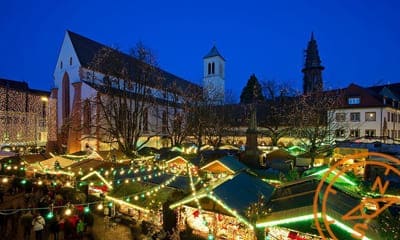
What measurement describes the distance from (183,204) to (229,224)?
1.86m

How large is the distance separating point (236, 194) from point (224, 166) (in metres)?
5.53

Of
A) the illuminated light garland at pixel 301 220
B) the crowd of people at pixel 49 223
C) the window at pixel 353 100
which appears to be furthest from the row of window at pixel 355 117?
the crowd of people at pixel 49 223

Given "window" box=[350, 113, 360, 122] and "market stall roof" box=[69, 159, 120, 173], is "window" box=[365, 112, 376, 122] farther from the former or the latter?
"market stall roof" box=[69, 159, 120, 173]

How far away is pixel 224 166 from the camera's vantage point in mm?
15141

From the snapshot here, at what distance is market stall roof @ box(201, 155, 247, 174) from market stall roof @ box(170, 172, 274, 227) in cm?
392

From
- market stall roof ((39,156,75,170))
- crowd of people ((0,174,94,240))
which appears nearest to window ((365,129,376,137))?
market stall roof ((39,156,75,170))

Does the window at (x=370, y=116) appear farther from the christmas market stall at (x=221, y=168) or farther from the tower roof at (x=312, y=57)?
the tower roof at (x=312, y=57)

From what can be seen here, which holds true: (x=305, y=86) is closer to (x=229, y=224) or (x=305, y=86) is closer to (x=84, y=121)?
(x=84, y=121)

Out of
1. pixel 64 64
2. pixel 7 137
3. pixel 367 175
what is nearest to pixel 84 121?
pixel 7 137

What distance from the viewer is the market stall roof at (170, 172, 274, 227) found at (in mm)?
8784

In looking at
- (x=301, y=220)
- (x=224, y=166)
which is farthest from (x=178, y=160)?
(x=301, y=220)

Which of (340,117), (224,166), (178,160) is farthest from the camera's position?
(340,117)

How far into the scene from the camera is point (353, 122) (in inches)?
1330

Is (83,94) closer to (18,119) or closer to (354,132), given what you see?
(18,119)
